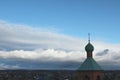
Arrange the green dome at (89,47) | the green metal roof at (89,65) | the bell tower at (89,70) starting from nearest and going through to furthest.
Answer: the bell tower at (89,70)
the green metal roof at (89,65)
the green dome at (89,47)

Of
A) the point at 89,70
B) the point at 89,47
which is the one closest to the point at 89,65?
the point at 89,70

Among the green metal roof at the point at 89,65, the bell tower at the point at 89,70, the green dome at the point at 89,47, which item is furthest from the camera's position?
the green dome at the point at 89,47

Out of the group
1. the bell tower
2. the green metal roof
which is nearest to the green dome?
the bell tower

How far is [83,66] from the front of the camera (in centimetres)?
6162

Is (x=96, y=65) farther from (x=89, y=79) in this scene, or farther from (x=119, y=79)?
(x=119, y=79)

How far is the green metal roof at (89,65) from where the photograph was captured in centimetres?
6121

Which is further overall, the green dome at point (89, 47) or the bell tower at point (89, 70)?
the green dome at point (89, 47)

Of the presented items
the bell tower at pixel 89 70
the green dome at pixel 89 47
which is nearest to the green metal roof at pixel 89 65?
the bell tower at pixel 89 70

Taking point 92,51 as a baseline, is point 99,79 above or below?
below

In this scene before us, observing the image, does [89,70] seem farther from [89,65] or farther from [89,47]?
[89,47]

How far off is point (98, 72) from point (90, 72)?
1181 millimetres

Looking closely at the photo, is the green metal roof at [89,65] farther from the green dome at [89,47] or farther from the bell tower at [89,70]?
the green dome at [89,47]

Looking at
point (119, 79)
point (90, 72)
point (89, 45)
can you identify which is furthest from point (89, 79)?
point (119, 79)

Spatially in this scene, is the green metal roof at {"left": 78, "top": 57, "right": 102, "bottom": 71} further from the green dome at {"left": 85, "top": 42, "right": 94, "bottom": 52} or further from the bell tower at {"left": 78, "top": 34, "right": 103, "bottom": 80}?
the green dome at {"left": 85, "top": 42, "right": 94, "bottom": 52}
